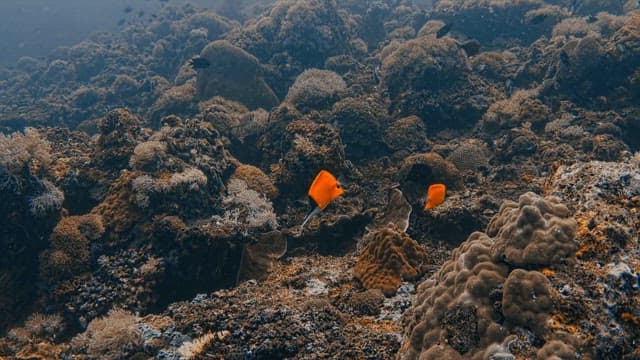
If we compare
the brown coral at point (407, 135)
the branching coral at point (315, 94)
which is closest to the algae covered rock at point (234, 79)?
the branching coral at point (315, 94)

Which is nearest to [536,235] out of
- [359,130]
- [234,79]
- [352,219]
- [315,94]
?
[352,219]

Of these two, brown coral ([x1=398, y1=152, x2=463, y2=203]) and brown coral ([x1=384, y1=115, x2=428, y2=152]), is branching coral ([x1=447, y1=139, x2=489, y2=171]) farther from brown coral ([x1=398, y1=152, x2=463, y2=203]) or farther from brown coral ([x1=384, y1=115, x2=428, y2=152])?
brown coral ([x1=398, y1=152, x2=463, y2=203])

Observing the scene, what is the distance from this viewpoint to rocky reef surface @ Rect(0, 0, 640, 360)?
3.62 m

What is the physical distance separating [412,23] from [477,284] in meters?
21.2

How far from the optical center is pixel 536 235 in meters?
3.74

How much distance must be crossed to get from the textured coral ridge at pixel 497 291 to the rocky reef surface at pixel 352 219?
0.05 ft

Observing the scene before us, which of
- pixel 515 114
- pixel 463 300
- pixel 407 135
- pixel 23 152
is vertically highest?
pixel 23 152

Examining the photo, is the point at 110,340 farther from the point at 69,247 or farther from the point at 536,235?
the point at 536,235

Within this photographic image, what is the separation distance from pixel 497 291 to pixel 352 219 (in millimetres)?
3930

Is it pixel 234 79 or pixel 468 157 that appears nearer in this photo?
pixel 468 157

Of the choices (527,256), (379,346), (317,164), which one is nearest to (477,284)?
(527,256)

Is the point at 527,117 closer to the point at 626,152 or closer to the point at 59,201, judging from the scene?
the point at 626,152

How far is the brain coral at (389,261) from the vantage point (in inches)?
224

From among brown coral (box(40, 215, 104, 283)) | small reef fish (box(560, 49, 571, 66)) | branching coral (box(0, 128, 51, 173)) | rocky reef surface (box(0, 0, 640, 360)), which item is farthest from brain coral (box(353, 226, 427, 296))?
small reef fish (box(560, 49, 571, 66))
